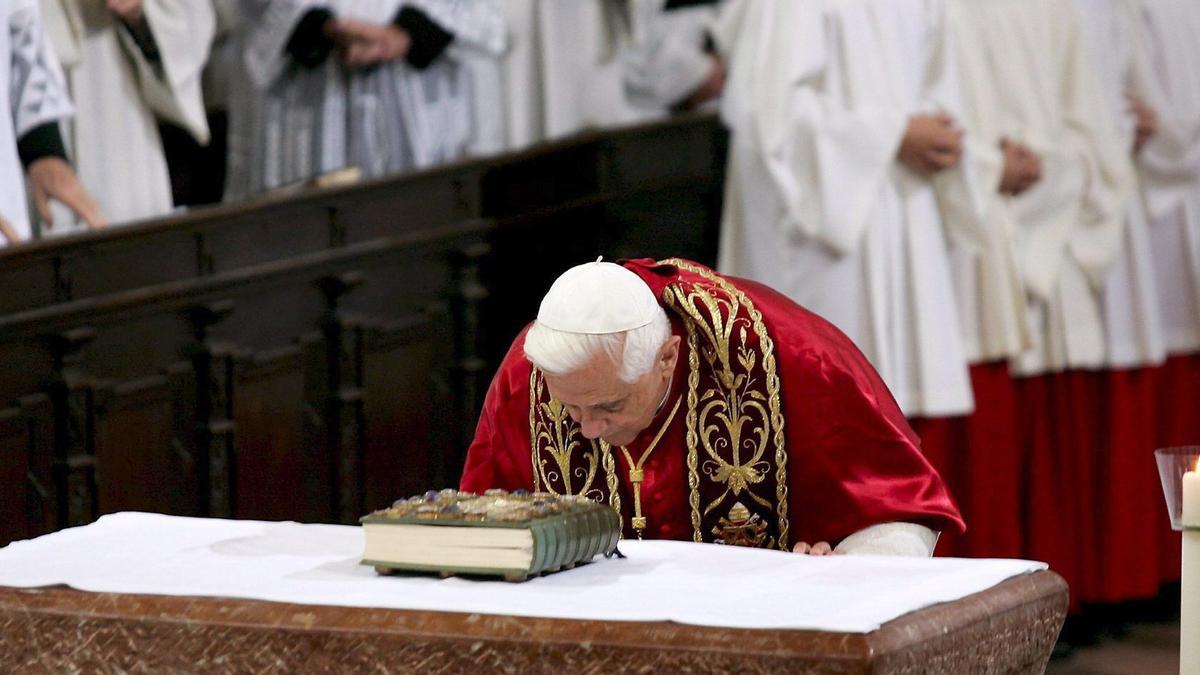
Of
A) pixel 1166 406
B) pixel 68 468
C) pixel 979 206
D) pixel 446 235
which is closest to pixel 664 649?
pixel 68 468

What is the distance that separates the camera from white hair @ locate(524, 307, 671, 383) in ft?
11.4

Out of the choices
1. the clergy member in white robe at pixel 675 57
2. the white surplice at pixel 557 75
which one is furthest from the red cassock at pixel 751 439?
the white surplice at pixel 557 75

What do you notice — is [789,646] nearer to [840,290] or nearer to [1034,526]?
[840,290]

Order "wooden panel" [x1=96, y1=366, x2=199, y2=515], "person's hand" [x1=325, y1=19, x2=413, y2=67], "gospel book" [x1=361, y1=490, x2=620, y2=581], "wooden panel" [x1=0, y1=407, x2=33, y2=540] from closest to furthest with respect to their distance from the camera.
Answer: "gospel book" [x1=361, y1=490, x2=620, y2=581] < "wooden panel" [x1=0, y1=407, x2=33, y2=540] < "wooden panel" [x1=96, y1=366, x2=199, y2=515] < "person's hand" [x1=325, y1=19, x2=413, y2=67]

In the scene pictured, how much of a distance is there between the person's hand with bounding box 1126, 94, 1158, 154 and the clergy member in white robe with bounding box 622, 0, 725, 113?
206cm

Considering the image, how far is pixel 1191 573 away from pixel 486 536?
104cm

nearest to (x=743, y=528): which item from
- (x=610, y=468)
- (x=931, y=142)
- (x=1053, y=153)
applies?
(x=610, y=468)

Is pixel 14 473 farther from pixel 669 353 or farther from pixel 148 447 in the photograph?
pixel 669 353

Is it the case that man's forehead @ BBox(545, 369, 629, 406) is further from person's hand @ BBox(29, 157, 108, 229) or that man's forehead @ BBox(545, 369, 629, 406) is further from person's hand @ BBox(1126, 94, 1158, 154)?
person's hand @ BBox(1126, 94, 1158, 154)

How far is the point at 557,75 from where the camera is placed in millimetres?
7918

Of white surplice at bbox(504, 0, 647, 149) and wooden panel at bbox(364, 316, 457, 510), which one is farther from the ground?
white surplice at bbox(504, 0, 647, 149)

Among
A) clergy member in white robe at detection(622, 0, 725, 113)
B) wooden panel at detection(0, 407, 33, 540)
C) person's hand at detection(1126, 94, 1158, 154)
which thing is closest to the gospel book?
wooden panel at detection(0, 407, 33, 540)

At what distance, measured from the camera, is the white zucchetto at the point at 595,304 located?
3504 mm

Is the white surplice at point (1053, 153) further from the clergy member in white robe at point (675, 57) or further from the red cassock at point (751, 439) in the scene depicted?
the red cassock at point (751, 439)
